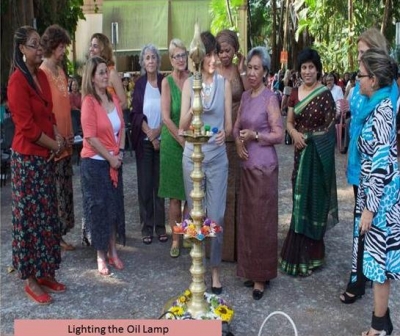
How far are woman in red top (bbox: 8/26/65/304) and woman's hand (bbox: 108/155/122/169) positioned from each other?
0.45 metres

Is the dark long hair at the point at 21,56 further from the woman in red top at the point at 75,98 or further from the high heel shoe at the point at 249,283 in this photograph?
the woman in red top at the point at 75,98

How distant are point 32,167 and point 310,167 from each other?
206 centimetres

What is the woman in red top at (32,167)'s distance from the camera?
3.64m

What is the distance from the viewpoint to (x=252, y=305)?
3.79 meters

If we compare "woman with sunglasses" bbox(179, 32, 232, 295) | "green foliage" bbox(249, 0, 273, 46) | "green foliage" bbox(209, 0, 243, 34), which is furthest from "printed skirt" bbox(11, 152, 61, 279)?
"green foliage" bbox(249, 0, 273, 46)

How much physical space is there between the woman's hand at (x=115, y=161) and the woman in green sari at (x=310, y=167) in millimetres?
1396

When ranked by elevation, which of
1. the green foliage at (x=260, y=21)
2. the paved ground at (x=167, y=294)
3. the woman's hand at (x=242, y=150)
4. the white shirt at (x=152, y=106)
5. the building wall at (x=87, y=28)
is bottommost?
the paved ground at (x=167, y=294)

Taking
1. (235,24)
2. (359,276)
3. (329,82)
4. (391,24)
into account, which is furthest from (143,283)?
(391,24)

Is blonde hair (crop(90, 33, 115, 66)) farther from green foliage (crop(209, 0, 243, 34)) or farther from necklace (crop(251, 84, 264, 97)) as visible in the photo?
green foliage (crop(209, 0, 243, 34))

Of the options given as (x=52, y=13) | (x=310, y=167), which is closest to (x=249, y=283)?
(x=310, y=167)

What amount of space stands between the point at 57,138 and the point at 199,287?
1.59 meters

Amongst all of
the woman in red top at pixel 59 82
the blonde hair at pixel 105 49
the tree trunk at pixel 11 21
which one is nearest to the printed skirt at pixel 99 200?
the woman in red top at pixel 59 82

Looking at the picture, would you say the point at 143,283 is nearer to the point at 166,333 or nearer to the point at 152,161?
the point at 152,161

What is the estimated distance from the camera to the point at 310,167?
4.10 meters
